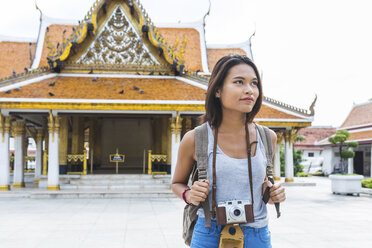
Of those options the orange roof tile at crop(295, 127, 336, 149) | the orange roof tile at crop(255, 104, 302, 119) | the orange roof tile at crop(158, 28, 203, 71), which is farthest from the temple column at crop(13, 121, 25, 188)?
the orange roof tile at crop(295, 127, 336, 149)

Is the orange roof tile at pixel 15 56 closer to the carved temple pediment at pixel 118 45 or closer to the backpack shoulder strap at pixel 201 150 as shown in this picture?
the carved temple pediment at pixel 118 45

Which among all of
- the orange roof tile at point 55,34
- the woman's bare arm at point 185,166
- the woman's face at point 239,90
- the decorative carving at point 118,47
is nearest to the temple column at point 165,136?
the decorative carving at point 118,47

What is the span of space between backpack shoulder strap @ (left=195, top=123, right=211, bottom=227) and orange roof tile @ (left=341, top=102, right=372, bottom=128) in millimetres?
24256

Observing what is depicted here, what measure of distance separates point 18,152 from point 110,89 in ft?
13.8

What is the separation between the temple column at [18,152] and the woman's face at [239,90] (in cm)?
1260

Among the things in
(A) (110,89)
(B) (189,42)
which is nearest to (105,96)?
(A) (110,89)

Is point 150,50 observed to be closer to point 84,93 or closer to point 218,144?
point 84,93

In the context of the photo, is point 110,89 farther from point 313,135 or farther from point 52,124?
point 313,135

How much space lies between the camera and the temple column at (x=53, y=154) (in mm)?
11125

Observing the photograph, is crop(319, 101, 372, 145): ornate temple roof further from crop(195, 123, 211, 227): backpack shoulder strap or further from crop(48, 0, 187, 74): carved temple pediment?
crop(195, 123, 211, 227): backpack shoulder strap

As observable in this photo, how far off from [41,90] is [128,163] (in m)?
6.94

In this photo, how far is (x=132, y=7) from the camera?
43.8 ft

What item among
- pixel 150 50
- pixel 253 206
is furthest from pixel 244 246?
pixel 150 50

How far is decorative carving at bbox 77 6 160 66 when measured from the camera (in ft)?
42.2
